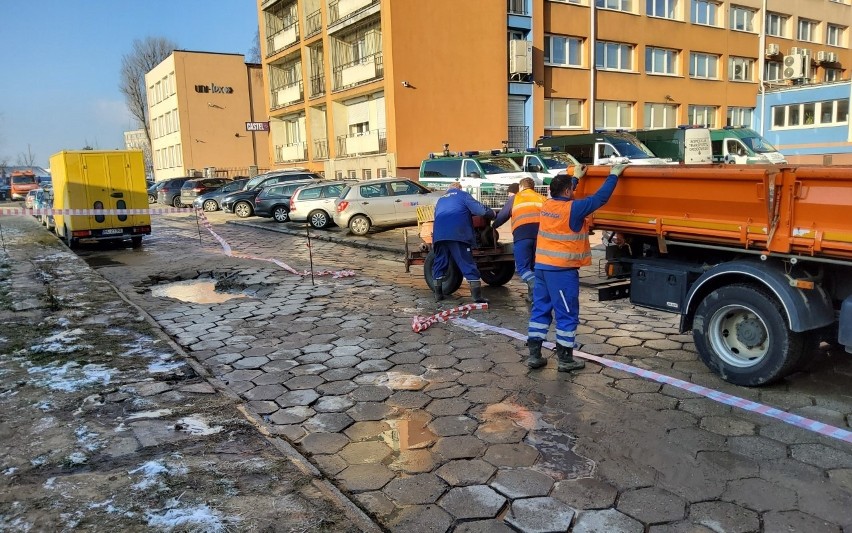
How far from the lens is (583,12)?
30.4 metres

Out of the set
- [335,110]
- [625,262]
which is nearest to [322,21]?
[335,110]

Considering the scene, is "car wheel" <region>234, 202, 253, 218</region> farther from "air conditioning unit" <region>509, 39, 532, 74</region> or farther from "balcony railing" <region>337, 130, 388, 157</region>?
"air conditioning unit" <region>509, 39, 532, 74</region>

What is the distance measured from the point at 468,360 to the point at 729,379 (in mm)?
2318

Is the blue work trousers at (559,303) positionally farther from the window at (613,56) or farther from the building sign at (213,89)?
the building sign at (213,89)

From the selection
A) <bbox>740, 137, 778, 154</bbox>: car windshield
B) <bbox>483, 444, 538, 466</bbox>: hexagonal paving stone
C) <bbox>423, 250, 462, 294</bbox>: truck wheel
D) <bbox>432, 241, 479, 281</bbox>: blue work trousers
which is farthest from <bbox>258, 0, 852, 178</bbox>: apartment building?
<bbox>483, 444, 538, 466</bbox>: hexagonal paving stone

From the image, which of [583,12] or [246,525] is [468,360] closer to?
[246,525]

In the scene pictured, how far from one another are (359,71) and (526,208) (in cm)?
2326

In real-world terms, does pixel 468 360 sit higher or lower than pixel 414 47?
lower

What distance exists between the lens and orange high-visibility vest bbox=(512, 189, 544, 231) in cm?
773

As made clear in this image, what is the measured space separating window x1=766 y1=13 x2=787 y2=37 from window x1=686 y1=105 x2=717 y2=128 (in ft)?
23.3

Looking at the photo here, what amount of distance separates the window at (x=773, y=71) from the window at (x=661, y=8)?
8.87 metres

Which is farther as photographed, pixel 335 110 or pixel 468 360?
pixel 335 110

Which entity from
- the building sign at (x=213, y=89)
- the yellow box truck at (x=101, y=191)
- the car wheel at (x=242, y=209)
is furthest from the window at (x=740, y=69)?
the building sign at (x=213, y=89)

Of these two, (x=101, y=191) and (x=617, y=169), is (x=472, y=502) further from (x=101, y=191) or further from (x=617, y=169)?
(x=101, y=191)
